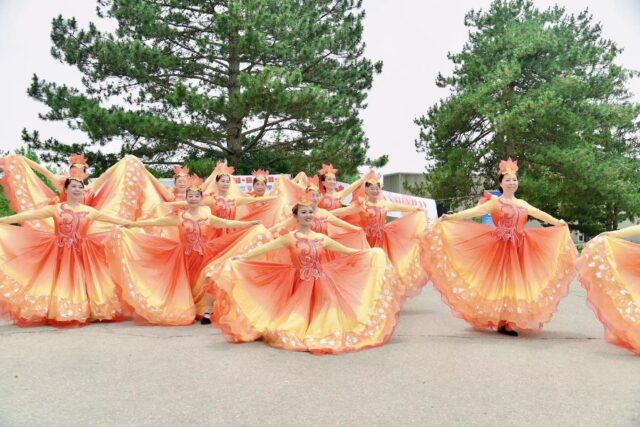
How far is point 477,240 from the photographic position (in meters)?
6.10

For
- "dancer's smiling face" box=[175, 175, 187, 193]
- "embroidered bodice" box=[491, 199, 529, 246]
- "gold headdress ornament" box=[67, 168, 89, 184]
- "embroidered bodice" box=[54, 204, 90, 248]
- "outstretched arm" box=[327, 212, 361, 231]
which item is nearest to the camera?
"embroidered bodice" box=[491, 199, 529, 246]

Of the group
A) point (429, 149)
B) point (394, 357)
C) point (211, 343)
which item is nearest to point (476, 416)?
point (394, 357)

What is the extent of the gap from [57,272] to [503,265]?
461 centimetres

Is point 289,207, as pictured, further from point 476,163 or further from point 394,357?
point 476,163

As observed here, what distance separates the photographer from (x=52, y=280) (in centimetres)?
640

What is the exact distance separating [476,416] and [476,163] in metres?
19.2

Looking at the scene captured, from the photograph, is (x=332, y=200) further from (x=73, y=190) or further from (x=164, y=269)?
(x=73, y=190)

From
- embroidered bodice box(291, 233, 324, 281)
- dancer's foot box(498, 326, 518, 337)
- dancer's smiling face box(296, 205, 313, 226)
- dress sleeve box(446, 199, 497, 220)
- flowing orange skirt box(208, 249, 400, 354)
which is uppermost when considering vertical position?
dress sleeve box(446, 199, 497, 220)

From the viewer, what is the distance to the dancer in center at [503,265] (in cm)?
561

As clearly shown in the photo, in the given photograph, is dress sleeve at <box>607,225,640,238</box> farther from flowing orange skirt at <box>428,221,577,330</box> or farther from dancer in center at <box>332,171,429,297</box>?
dancer in center at <box>332,171,429,297</box>

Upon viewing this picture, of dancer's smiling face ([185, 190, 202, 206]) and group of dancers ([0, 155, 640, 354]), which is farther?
dancer's smiling face ([185, 190, 202, 206])

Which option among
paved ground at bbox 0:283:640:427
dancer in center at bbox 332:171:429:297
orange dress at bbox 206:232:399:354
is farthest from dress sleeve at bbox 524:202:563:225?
dancer in center at bbox 332:171:429:297

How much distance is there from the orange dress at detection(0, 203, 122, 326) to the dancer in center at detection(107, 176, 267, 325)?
1.15ft

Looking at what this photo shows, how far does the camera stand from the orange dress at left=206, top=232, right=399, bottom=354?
5.06 metres
